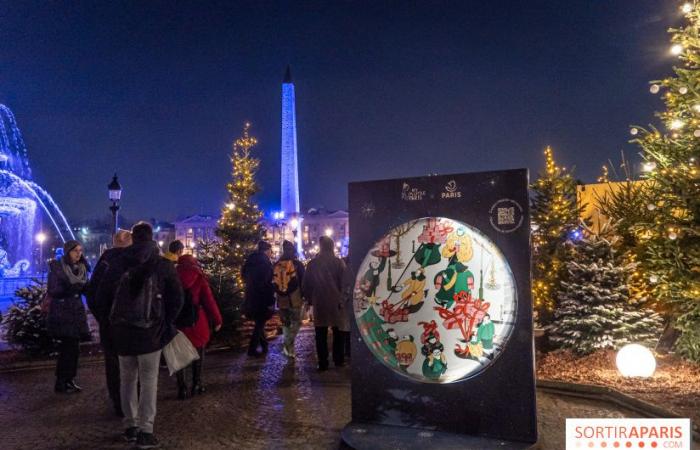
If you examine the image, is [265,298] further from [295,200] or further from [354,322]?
[295,200]

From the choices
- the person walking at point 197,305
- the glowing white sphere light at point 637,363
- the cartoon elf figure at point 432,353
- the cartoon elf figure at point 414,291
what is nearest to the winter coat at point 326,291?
the person walking at point 197,305

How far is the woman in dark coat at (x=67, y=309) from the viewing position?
7.38m

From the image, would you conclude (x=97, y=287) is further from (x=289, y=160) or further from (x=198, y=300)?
(x=289, y=160)

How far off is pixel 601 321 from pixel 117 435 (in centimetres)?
690

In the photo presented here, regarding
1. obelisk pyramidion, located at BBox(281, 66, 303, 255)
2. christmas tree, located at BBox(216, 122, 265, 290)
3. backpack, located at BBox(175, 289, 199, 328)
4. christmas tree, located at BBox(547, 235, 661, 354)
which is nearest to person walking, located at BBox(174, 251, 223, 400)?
backpack, located at BBox(175, 289, 199, 328)

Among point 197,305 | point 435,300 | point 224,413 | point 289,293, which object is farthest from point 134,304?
point 289,293

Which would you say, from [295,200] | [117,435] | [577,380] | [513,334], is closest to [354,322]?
[513,334]

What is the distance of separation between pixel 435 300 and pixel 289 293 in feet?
14.3

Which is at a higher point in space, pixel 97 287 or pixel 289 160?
pixel 289 160

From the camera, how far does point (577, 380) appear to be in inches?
298

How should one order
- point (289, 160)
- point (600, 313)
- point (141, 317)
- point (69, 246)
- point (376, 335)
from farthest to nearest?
point (289, 160) < point (600, 313) < point (69, 246) < point (376, 335) < point (141, 317)

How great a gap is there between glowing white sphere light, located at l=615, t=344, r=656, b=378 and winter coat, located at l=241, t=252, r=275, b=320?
5.62 metres

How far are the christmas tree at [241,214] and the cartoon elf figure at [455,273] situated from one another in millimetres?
16269

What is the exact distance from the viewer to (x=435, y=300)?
5.34 meters
